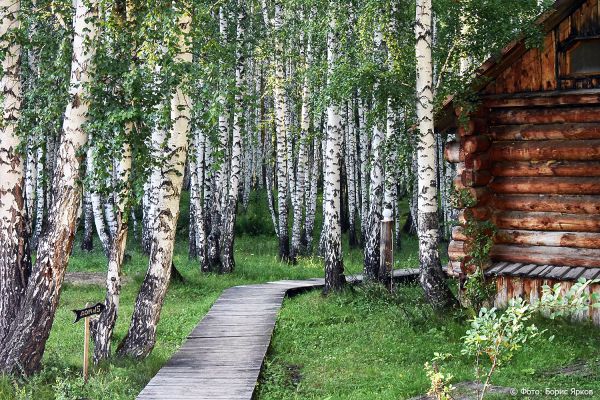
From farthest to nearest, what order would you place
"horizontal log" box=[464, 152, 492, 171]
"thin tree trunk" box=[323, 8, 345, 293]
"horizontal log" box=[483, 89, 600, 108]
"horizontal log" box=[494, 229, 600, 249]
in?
"thin tree trunk" box=[323, 8, 345, 293] < "horizontal log" box=[464, 152, 492, 171] < "horizontal log" box=[494, 229, 600, 249] < "horizontal log" box=[483, 89, 600, 108]

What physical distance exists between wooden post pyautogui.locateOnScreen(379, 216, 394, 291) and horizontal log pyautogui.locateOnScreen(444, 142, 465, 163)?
225 centimetres

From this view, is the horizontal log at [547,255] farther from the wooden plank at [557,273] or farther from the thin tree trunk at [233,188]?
the thin tree trunk at [233,188]

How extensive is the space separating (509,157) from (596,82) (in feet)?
6.04

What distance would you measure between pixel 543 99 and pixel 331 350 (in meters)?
5.14

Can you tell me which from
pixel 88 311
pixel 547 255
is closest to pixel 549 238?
pixel 547 255

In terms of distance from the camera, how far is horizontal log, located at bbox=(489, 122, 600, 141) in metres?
12.5

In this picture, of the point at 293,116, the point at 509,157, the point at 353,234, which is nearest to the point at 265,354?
the point at 509,157

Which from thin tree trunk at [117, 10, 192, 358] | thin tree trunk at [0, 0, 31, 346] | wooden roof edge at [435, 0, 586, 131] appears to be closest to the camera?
thin tree trunk at [0, 0, 31, 346]

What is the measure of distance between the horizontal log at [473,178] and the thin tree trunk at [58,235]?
627 cm

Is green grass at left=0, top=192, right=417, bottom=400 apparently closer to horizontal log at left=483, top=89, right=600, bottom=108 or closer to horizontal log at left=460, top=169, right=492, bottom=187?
horizontal log at left=460, top=169, right=492, bottom=187

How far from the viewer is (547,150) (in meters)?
13.0

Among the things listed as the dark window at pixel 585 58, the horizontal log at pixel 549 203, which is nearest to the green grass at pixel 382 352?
the horizontal log at pixel 549 203

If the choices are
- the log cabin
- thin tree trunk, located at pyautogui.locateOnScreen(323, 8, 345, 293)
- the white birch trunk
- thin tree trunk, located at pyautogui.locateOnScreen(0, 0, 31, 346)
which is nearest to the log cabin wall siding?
the log cabin

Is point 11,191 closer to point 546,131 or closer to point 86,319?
point 86,319
